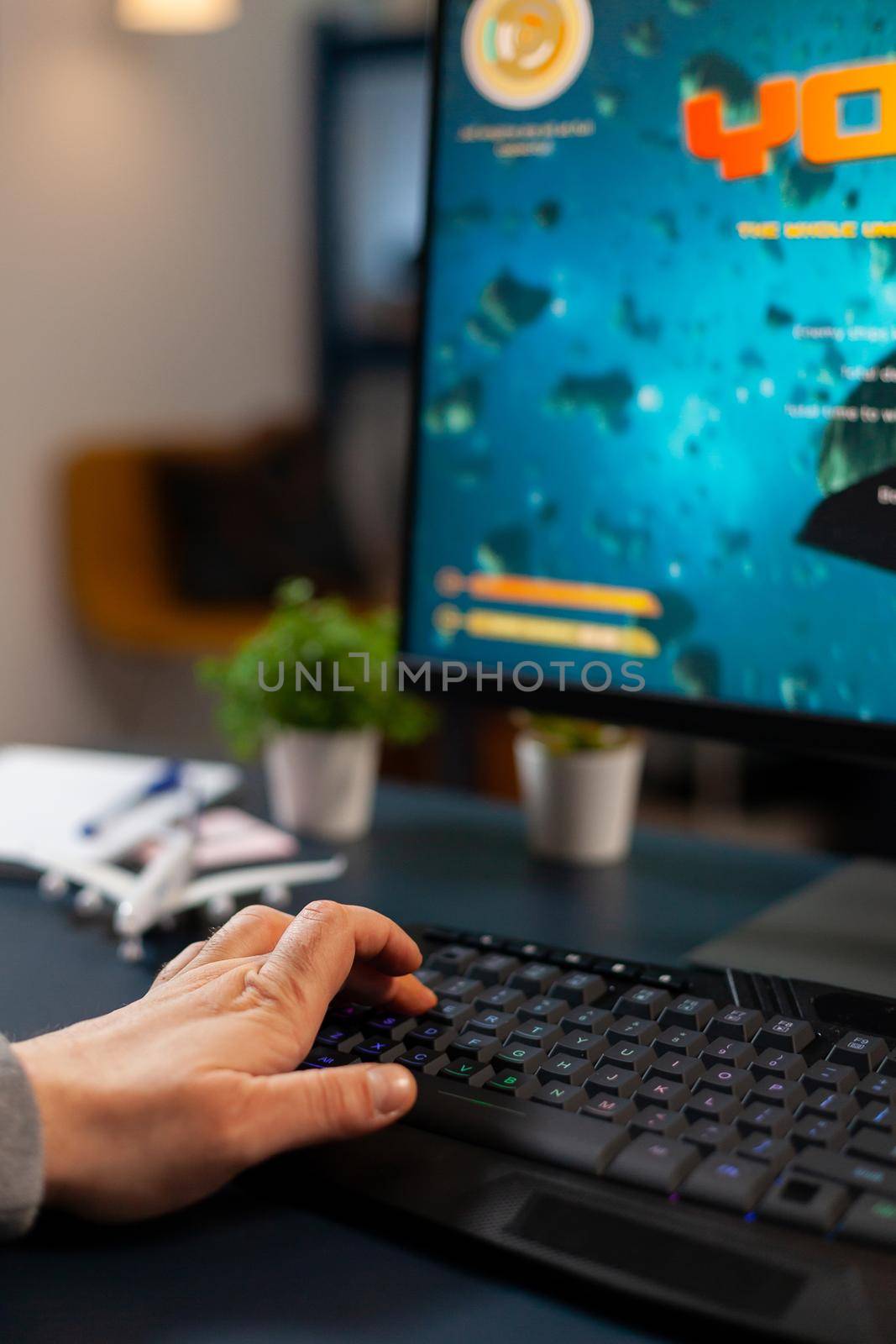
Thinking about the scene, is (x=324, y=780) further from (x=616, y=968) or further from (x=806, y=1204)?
(x=806, y=1204)

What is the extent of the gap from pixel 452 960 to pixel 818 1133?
0.66 feet

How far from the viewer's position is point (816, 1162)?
0.44m

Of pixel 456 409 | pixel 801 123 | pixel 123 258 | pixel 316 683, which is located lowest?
pixel 316 683

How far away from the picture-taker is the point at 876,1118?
1.53 feet

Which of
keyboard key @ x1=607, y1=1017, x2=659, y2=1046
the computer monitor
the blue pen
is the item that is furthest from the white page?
keyboard key @ x1=607, y1=1017, x2=659, y2=1046

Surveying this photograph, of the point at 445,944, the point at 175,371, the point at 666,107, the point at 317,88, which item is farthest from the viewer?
the point at 317,88

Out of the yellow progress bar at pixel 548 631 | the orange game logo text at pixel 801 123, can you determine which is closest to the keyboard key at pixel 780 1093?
the yellow progress bar at pixel 548 631

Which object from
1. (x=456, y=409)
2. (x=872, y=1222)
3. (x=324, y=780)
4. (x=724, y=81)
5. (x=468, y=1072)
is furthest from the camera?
(x=324, y=780)

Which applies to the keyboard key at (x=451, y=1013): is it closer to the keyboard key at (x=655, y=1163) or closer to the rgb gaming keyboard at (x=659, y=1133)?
the rgb gaming keyboard at (x=659, y=1133)

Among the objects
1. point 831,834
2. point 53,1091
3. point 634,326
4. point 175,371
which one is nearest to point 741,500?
point 634,326

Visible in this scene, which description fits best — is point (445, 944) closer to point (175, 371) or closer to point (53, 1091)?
point (53, 1091)

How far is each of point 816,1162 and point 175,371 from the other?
2973mm

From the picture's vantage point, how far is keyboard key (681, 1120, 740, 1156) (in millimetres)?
454

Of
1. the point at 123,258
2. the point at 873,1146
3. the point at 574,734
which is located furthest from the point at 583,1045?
the point at 123,258
